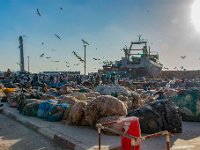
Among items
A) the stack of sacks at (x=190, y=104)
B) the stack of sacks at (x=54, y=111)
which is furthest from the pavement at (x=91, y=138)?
the stack of sacks at (x=54, y=111)

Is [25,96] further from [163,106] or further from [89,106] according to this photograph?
[163,106]

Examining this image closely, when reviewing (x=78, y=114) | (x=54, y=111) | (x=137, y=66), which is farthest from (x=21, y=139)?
(x=137, y=66)

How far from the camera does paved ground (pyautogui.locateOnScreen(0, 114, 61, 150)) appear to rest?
7.60m

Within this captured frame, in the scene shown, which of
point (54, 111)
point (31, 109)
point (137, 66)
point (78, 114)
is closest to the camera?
point (78, 114)

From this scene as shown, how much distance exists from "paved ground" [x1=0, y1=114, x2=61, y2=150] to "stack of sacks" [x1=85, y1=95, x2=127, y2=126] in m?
1.33

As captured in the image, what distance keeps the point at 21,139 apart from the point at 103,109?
224cm

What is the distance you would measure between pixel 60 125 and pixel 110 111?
74.3 inches

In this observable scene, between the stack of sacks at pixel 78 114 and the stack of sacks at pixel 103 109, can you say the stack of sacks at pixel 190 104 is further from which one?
the stack of sacks at pixel 78 114

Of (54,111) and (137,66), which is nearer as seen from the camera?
(54,111)

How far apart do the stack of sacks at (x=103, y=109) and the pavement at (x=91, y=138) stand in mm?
360

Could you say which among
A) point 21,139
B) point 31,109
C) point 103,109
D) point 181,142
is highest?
point 103,109

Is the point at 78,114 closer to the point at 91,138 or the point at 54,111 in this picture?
the point at 54,111

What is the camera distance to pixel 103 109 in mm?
8688

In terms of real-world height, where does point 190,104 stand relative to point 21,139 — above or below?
above
